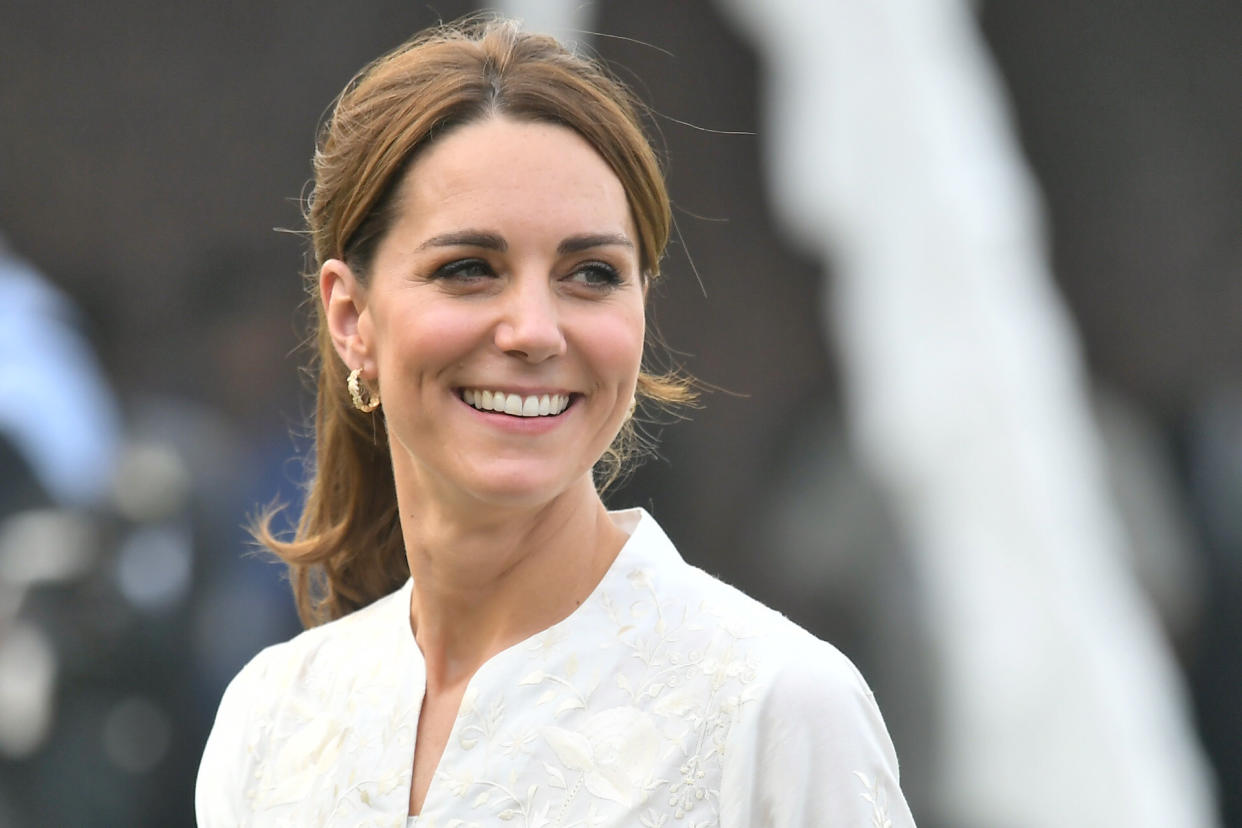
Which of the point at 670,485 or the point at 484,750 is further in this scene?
the point at 670,485

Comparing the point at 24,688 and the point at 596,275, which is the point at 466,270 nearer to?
the point at 596,275

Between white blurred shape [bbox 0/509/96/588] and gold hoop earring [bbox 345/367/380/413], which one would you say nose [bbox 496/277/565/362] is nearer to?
gold hoop earring [bbox 345/367/380/413]

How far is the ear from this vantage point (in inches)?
66.6

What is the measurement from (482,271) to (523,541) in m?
0.32

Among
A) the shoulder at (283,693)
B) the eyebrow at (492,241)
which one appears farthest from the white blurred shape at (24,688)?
the eyebrow at (492,241)

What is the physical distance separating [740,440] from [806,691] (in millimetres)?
2269

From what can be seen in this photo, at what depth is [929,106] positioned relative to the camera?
387 centimetres

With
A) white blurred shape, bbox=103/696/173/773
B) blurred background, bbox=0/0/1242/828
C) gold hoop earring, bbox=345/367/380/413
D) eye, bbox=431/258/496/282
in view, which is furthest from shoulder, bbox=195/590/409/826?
white blurred shape, bbox=103/696/173/773

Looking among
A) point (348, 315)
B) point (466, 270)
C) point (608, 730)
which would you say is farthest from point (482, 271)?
point (608, 730)

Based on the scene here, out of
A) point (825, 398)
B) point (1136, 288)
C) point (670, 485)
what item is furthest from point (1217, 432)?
point (670, 485)

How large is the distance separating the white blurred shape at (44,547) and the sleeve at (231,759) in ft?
6.48

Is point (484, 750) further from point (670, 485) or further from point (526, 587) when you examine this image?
point (670, 485)

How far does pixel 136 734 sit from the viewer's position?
3676 millimetres

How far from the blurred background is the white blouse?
6.27ft
